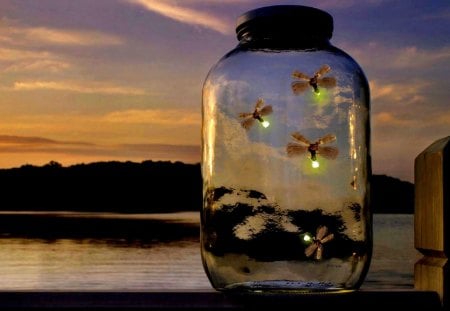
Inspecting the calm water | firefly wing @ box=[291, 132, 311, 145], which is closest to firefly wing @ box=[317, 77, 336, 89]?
firefly wing @ box=[291, 132, 311, 145]

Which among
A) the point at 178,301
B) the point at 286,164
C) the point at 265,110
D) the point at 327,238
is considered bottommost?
the point at 178,301

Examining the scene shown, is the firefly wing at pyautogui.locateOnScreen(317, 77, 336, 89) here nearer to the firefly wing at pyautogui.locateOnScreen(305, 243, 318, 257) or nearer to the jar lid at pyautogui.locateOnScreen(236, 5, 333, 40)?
the jar lid at pyautogui.locateOnScreen(236, 5, 333, 40)

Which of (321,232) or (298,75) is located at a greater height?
(298,75)

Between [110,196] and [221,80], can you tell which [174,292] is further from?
[110,196]

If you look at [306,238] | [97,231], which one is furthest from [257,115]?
[97,231]

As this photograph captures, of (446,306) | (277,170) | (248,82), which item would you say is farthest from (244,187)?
(446,306)

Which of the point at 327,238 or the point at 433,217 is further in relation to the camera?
the point at 433,217

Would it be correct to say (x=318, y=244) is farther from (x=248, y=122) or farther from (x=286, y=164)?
(x=248, y=122)
